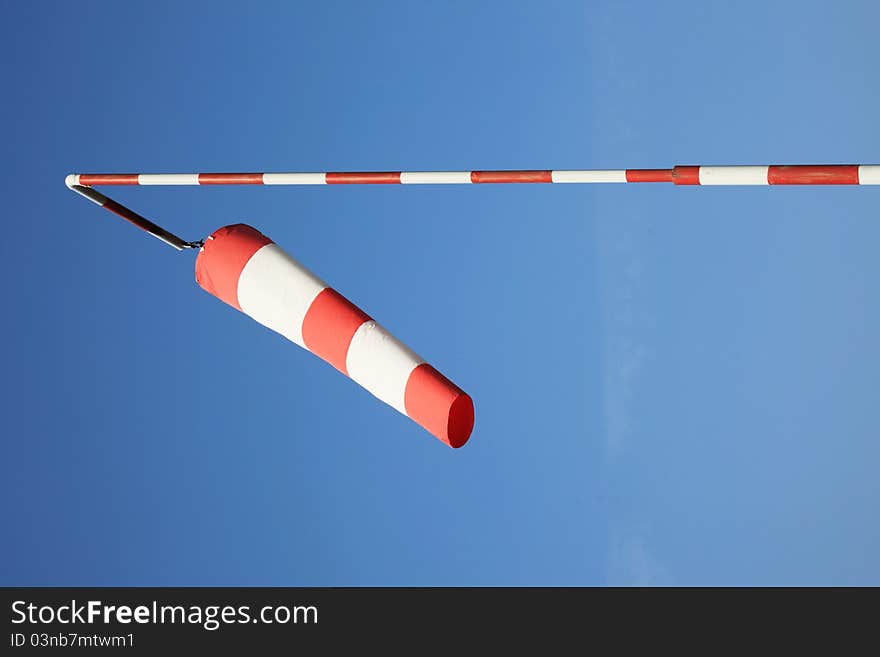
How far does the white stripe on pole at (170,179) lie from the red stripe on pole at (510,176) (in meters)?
0.36

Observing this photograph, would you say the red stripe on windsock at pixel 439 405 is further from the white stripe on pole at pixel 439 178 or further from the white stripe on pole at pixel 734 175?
the white stripe on pole at pixel 734 175

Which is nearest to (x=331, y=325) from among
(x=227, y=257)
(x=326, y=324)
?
(x=326, y=324)

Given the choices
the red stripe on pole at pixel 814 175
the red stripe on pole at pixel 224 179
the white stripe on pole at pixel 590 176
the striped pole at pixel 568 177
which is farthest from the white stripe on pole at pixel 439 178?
the red stripe on pole at pixel 814 175

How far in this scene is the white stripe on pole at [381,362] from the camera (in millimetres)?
1280

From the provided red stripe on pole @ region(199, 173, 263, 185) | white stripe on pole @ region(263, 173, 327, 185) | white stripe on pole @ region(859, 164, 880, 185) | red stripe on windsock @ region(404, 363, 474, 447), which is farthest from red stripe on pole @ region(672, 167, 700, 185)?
red stripe on pole @ region(199, 173, 263, 185)

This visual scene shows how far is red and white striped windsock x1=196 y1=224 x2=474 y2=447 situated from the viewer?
49.3 inches

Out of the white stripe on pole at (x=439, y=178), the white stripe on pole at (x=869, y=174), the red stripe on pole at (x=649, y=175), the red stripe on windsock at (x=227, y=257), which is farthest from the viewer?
the red stripe on windsock at (x=227, y=257)

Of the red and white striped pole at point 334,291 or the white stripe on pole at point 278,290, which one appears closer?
the red and white striped pole at point 334,291

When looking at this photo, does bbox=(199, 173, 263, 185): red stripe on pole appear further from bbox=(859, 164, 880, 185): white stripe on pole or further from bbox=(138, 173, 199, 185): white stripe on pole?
bbox=(859, 164, 880, 185): white stripe on pole

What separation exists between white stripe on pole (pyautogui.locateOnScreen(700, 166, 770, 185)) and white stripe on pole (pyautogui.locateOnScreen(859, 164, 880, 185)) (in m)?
0.09

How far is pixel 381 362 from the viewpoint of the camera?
1.29 metres
